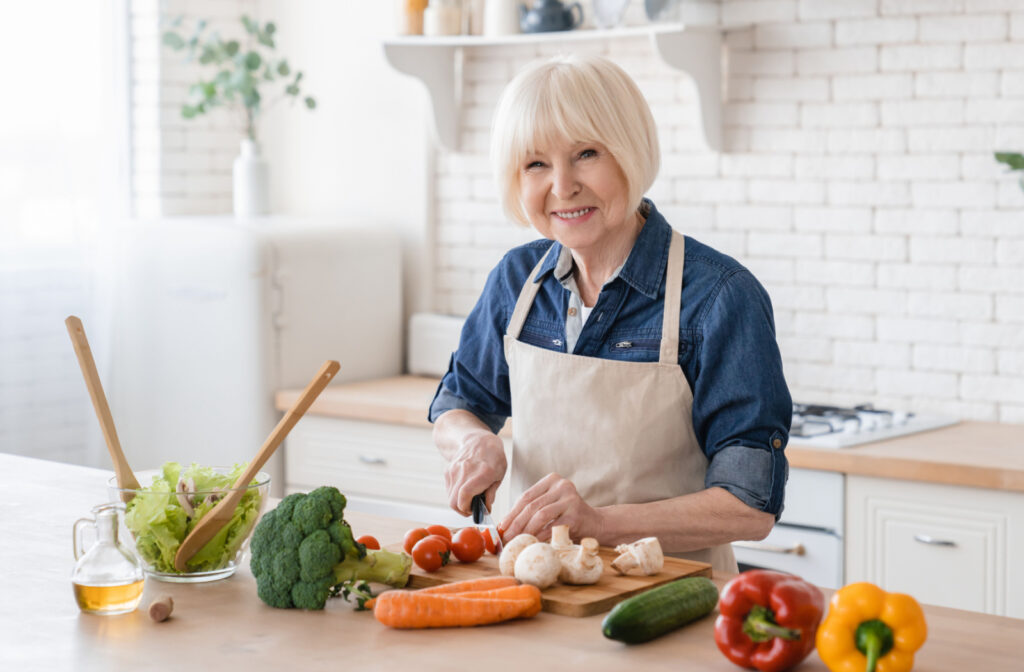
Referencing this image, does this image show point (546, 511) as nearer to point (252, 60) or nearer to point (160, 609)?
point (160, 609)

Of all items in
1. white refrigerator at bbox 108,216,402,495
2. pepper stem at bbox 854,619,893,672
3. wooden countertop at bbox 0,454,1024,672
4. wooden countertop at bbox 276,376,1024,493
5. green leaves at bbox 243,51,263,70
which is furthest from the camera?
green leaves at bbox 243,51,263,70

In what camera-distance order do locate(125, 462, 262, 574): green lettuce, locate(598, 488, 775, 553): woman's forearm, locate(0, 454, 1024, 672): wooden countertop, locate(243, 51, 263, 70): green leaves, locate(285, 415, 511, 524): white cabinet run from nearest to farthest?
locate(0, 454, 1024, 672): wooden countertop, locate(125, 462, 262, 574): green lettuce, locate(598, 488, 775, 553): woman's forearm, locate(285, 415, 511, 524): white cabinet, locate(243, 51, 263, 70): green leaves

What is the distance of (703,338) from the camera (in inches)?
90.4

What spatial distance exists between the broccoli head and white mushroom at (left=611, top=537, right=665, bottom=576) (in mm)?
370

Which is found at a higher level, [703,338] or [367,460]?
[703,338]

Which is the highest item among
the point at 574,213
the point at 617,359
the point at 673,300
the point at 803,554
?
the point at 574,213

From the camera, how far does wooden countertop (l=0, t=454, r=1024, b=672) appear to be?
1632 mm

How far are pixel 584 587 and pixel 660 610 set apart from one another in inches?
A: 7.7

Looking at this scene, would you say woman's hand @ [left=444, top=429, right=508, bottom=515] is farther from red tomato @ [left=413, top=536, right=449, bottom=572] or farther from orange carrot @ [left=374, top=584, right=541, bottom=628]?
orange carrot @ [left=374, top=584, right=541, bottom=628]

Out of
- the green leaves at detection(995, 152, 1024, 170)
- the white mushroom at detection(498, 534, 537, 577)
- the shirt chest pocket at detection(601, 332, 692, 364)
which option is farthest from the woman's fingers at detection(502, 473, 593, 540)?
the green leaves at detection(995, 152, 1024, 170)

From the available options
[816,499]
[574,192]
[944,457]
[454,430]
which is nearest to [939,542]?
[944,457]

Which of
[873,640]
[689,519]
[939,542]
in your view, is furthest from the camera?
[939,542]

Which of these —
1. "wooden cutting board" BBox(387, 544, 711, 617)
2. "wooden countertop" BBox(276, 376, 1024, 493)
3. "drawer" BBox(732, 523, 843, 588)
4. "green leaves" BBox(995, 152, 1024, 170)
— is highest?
"green leaves" BBox(995, 152, 1024, 170)

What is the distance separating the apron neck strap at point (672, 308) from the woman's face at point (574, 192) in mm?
121
